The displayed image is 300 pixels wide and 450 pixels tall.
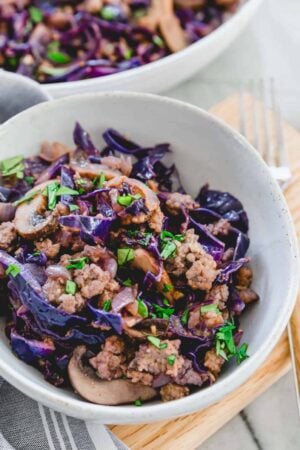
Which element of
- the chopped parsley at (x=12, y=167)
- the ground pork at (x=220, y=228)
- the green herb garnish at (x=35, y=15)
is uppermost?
the green herb garnish at (x=35, y=15)

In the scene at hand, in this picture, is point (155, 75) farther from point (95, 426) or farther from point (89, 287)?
point (95, 426)

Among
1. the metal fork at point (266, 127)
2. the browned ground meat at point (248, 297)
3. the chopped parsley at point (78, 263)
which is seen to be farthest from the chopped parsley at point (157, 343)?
the metal fork at point (266, 127)

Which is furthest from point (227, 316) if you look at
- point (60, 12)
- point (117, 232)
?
point (60, 12)

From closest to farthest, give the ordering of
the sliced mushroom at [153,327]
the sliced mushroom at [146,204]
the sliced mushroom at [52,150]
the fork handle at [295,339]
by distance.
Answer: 1. the sliced mushroom at [153,327]
2. the sliced mushroom at [146,204]
3. the fork handle at [295,339]
4. the sliced mushroom at [52,150]

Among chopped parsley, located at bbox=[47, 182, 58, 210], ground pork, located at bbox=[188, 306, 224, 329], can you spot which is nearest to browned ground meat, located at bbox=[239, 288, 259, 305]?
ground pork, located at bbox=[188, 306, 224, 329]

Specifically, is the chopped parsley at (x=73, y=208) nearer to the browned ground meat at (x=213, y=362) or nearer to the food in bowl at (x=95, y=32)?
the browned ground meat at (x=213, y=362)

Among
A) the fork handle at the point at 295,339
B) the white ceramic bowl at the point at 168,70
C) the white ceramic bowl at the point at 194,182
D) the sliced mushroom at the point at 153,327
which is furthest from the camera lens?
the white ceramic bowl at the point at 168,70

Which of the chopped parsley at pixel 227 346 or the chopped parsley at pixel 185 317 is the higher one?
the chopped parsley at pixel 185 317
